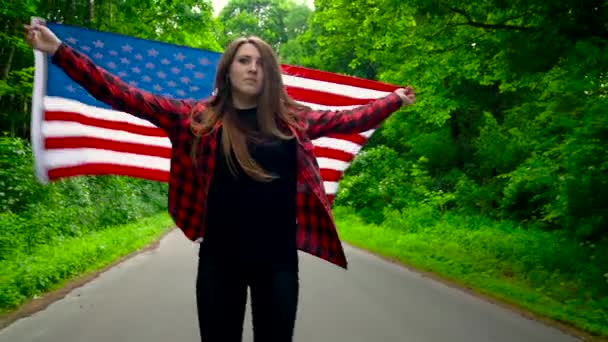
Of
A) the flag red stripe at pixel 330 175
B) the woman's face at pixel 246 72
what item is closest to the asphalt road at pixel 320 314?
the flag red stripe at pixel 330 175

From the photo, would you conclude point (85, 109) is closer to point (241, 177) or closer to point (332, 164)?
point (332, 164)

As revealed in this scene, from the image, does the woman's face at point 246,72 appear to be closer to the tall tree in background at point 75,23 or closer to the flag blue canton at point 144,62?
the flag blue canton at point 144,62

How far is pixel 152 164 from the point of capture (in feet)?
13.8

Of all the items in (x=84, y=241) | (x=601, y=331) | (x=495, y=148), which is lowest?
(x=84, y=241)

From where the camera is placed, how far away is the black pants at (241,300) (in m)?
2.47

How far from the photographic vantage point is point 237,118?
263cm

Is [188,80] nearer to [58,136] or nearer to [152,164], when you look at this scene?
[152,164]

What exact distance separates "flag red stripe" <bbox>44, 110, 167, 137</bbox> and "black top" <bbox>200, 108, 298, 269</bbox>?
178cm

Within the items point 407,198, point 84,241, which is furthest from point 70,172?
point 407,198

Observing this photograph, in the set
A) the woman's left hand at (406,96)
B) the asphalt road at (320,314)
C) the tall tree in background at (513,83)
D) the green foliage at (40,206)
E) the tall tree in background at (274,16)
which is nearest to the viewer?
the woman's left hand at (406,96)

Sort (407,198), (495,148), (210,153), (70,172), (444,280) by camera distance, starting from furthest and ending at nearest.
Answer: (407,198) → (495,148) → (444,280) → (70,172) → (210,153)

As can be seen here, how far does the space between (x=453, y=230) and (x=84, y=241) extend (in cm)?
1032

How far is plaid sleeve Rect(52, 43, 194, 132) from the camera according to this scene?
247 cm

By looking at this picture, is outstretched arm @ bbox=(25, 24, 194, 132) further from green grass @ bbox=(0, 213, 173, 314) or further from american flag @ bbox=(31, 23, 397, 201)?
green grass @ bbox=(0, 213, 173, 314)
